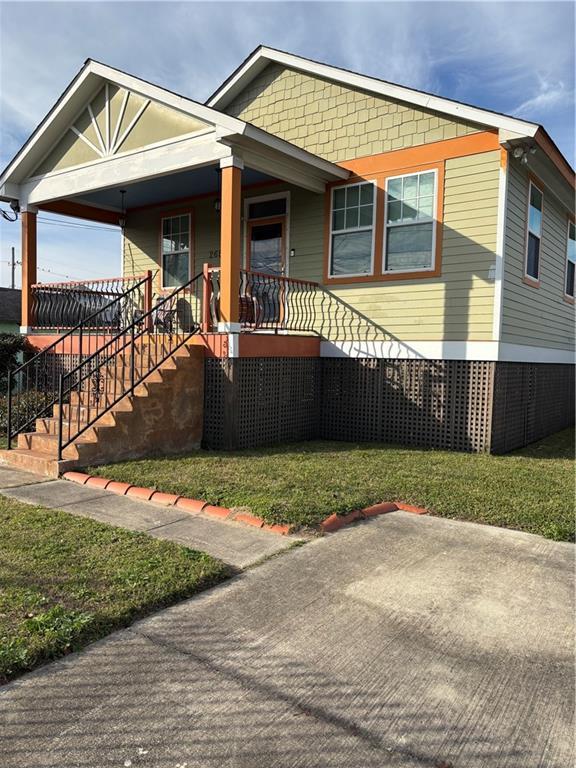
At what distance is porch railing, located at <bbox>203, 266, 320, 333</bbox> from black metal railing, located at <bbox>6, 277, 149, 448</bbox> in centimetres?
165

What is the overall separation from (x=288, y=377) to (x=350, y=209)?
10.2ft

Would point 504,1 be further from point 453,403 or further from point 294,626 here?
point 294,626

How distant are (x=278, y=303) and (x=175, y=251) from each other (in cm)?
367

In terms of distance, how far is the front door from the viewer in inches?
425

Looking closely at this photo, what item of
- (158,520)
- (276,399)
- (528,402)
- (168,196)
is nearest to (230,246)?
(276,399)

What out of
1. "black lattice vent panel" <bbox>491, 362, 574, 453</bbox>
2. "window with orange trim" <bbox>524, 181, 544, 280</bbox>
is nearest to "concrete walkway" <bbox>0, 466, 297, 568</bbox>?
"black lattice vent panel" <bbox>491, 362, 574, 453</bbox>

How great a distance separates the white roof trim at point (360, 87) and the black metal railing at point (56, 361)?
4.25m

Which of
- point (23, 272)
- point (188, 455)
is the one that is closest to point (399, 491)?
point (188, 455)

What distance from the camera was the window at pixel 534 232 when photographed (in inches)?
377

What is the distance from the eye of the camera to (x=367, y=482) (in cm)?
652

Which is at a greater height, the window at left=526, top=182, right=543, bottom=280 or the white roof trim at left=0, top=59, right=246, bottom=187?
the white roof trim at left=0, top=59, right=246, bottom=187

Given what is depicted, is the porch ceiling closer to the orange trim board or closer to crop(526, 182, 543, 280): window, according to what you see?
the orange trim board

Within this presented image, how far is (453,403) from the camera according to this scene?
28.9ft

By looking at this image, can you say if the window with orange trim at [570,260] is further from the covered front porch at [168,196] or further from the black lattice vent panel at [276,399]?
the black lattice vent panel at [276,399]
